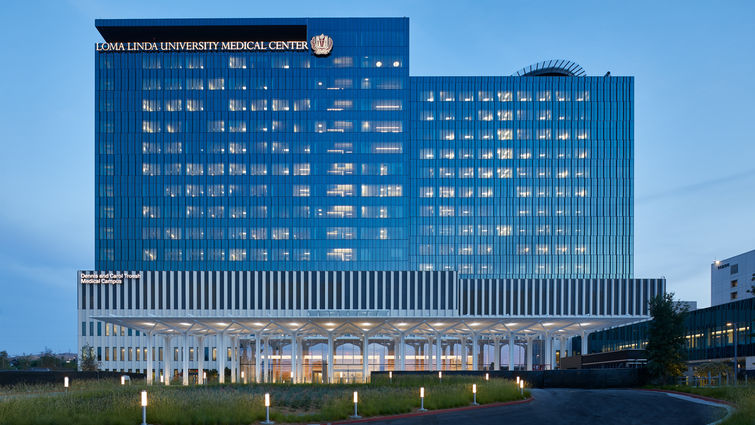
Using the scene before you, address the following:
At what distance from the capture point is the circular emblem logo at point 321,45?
Answer: 106188 millimetres

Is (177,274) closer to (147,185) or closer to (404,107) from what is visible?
(147,185)

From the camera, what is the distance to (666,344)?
1768 inches

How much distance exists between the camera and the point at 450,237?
11106 cm

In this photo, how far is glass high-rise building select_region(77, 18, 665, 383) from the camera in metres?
105

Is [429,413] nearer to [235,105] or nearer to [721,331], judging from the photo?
[721,331]

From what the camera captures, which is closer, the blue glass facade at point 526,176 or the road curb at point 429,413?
the road curb at point 429,413

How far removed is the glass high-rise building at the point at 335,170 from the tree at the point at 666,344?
4533 centimetres

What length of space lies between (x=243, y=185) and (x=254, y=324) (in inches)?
2038

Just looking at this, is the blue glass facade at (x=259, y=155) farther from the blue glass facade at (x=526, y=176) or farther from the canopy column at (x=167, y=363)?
the canopy column at (x=167, y=363)

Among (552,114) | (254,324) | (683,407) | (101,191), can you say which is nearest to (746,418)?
(683,407)

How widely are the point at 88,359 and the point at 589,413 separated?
259 feet

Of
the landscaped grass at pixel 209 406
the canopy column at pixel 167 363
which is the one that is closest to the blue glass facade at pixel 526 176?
the canopy column at pixel 167 363

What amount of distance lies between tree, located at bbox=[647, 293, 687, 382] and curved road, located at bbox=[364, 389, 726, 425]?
42.9 ft

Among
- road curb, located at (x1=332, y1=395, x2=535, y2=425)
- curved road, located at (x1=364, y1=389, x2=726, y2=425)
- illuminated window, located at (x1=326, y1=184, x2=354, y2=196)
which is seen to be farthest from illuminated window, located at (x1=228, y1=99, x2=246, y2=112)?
road curb, located at (x1=332, y1=395, x2=535, y2=425)
